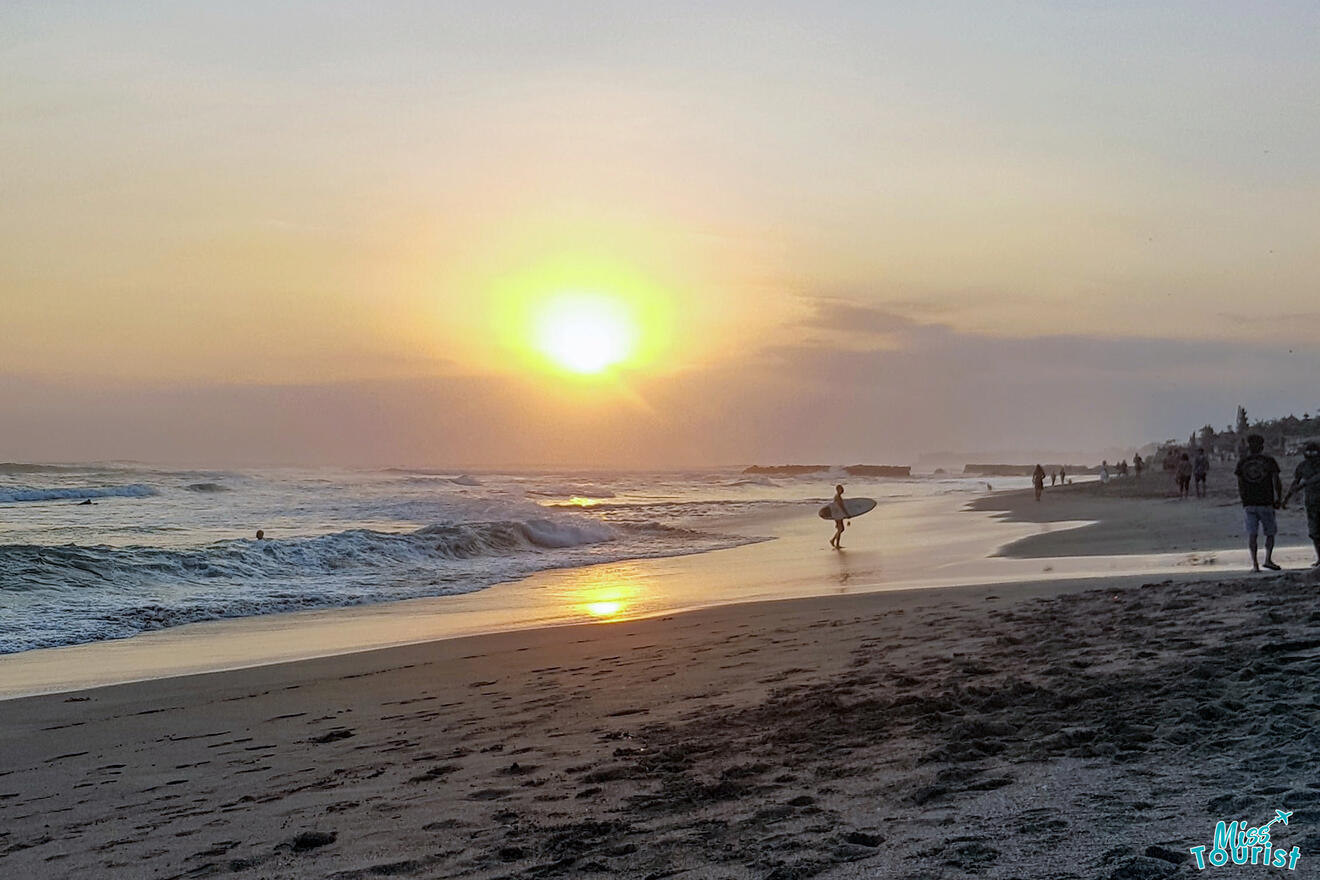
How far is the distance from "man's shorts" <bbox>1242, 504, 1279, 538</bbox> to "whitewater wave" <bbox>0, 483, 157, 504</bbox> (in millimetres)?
52124

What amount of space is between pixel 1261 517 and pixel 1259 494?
309 millimetres

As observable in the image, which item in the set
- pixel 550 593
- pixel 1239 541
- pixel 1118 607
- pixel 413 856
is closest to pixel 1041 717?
pixel 413 856

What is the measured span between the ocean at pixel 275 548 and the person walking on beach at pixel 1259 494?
1304 cm

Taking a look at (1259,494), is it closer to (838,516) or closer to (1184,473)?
(838,516)

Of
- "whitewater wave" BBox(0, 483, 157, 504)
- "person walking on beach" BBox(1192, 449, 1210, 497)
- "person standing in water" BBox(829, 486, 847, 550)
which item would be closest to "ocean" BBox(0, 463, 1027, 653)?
"whitewater wave" BBox(0, 483, 157, 504)

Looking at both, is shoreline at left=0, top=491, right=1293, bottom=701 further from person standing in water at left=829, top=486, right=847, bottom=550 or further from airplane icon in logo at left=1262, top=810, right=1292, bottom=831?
airplane icon in logo at left=1262, top=810, right=1292, bottom=831

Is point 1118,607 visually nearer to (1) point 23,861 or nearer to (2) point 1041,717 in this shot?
(2) point 1041,717

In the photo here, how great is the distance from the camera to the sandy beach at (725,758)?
4.34 meters

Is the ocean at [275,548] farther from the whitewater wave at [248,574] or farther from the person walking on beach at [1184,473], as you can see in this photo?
the person walking on beach at [1184,473]

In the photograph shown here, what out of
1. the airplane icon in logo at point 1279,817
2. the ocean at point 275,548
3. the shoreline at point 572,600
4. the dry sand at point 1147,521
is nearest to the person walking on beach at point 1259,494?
the shoreline at point 572,600

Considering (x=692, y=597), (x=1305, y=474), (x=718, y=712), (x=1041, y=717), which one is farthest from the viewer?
(x=692, y=597)

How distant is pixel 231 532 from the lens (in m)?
30.2

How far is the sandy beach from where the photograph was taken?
4.34 metres

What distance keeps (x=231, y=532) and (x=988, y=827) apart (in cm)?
2953
